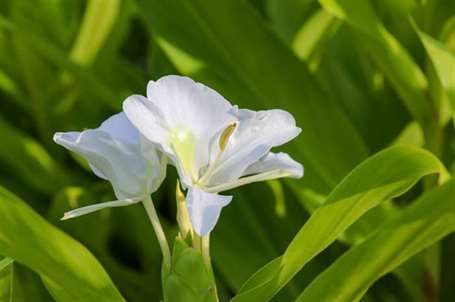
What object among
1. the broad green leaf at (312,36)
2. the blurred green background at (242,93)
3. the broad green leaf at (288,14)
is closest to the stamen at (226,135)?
the blurred green background at (242,93)

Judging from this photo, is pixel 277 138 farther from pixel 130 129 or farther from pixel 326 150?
pixel 326 150

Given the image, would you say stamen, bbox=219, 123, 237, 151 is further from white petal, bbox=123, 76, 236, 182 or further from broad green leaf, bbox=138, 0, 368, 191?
broad green leaf, bbox=138, 0, 368, 191

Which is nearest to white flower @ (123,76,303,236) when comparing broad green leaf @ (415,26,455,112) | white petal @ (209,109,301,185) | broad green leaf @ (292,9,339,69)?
white petal @ (209,109,301,185)

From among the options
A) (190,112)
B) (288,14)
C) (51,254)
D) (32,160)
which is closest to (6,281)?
(51,254)

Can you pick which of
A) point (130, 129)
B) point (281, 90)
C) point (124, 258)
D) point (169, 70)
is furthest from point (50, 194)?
point (130, 129)

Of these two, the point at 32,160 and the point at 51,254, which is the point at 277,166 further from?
the point at 32,160

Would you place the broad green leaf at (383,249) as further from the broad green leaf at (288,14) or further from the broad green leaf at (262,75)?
the broad green leaf at (288,14)
